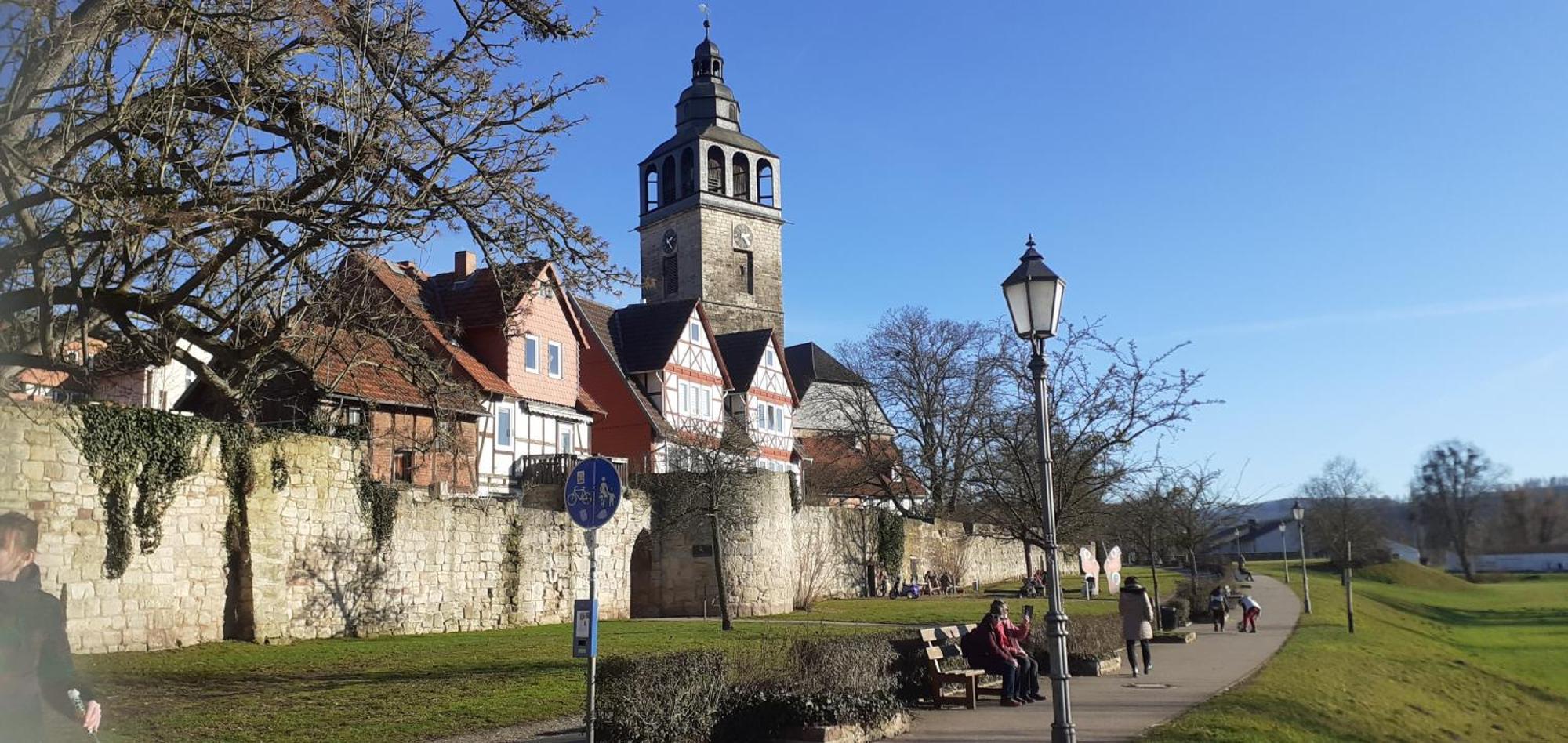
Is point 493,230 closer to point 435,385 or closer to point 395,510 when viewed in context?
point 435,385

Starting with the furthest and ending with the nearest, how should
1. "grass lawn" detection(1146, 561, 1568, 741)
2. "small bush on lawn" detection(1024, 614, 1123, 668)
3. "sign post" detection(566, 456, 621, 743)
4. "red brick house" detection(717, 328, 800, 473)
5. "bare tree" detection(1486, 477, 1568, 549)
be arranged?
1. "bare tree" detection(1486, 477, 1568, 549)
2. "red brick house" detection(717, 328, 800, 473)
3. "small bush on lawn" detection(1024, 614, 1123, 668)
4. "grass lawn" detection(1146, 561, 1568, 741)
5. "sign post" detection(566, 456, 621, 743)

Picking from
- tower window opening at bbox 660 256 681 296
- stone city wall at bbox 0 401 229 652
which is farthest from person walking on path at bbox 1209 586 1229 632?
tower window opening at bbox 660 256 681 296

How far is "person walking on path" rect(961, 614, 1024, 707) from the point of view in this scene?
1437 centimetres

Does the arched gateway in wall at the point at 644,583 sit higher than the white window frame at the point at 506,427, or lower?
lower

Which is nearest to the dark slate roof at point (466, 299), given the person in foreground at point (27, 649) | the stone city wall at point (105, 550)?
the stone city wall at point (105, 550)

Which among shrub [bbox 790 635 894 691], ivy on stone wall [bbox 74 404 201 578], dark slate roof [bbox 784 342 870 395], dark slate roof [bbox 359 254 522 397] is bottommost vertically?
shrub [bbox 790 635 894 691]

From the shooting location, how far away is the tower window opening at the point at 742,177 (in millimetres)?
71688

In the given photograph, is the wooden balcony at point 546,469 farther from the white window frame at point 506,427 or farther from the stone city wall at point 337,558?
the stone city wall at point 337,558

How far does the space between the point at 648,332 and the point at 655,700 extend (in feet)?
115

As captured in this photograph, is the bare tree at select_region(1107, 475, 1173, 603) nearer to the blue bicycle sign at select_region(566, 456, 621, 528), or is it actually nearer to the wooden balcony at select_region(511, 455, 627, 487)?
the wooden balcony at select_region(511, 455, 627, 487)

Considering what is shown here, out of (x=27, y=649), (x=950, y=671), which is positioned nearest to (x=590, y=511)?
(x=27, y=649)

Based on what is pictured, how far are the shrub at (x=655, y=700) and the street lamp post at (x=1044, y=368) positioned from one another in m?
3.03

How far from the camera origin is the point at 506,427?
3384 centimetres

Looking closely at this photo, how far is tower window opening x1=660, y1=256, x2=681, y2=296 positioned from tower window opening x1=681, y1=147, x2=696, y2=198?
384 centimetres
